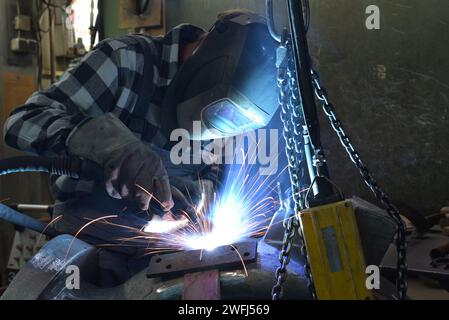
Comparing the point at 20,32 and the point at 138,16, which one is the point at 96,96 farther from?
the point at 20,32

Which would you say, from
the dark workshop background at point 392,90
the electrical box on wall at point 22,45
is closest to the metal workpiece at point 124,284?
the dark workshop background at point 392,90

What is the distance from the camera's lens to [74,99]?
1868 mm

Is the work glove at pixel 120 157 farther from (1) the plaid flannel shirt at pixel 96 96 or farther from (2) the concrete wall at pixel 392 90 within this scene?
(2) the concrete wall at pixel 392 90

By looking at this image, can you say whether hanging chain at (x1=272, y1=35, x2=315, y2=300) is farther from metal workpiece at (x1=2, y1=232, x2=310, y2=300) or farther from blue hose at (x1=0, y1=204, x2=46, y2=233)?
blue hose at (x1=0, y1=204, x2=46, y2=233)

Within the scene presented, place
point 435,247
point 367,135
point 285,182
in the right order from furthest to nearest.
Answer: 1. point 285,182
2. point 367,135
3. point 435,247

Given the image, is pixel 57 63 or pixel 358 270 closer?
pixel 358 270

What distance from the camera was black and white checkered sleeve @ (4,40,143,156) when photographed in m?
1.58

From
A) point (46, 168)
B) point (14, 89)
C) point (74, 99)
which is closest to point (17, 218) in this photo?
point (46, 168)

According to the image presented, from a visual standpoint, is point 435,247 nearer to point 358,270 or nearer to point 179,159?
point 358,270

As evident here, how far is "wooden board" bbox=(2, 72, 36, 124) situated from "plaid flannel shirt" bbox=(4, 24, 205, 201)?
7.04 ft


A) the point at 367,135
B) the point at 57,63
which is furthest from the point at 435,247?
the point at 57,63
